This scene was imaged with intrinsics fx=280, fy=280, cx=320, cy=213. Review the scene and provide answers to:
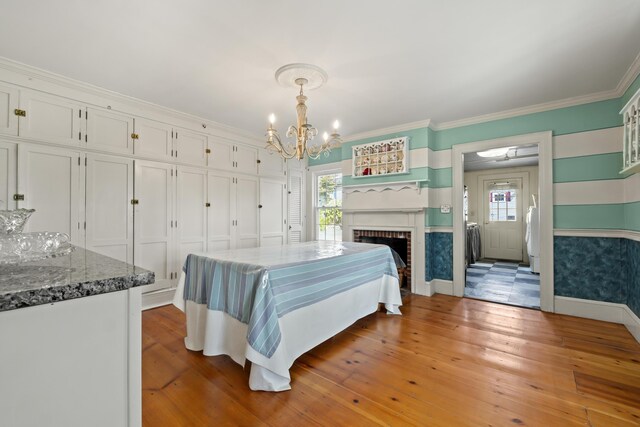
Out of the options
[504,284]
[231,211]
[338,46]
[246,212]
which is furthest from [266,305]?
[504,284]

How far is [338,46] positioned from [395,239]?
126 inches

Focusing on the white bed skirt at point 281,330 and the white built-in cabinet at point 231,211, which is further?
the white built-in cabinet at point 231,211

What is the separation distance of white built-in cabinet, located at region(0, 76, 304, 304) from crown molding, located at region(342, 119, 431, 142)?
161 centimetres

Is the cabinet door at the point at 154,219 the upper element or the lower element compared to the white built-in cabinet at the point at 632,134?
→ lower

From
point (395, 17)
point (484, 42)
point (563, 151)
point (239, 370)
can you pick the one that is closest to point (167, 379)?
point (239, 370)

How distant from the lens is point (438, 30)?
2070 mm

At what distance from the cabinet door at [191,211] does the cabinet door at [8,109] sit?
4.95 ft

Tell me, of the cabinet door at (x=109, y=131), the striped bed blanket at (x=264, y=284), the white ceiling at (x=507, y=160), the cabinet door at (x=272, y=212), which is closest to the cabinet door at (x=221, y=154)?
the cabinet door at (x=272, y=212)

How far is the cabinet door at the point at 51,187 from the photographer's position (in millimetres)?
2646

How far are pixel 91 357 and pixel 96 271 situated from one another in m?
0.23

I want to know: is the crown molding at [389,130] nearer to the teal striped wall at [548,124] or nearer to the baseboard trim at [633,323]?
the teal striped wall at [548,124]

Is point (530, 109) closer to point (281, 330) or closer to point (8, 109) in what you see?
point (281, 330)

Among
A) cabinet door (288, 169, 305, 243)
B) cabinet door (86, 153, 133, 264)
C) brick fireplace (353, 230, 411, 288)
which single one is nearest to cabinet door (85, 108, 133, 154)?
cabinet door (86, 153, 133, 264)

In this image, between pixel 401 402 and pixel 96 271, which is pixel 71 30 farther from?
pixel 401 402
